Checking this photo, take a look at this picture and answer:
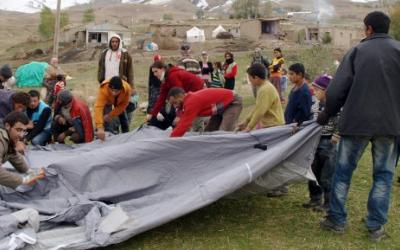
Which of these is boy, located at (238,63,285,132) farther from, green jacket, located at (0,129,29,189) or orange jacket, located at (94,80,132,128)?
green jacket, located at (0,129,29,189)

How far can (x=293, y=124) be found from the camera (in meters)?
5.36

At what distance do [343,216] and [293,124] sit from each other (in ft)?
3.35

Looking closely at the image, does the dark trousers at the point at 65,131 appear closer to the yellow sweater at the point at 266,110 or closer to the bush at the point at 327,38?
the yellow sweater at the point at 266,110

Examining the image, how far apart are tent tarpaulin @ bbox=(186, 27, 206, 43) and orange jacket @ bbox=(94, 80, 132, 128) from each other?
44230mm

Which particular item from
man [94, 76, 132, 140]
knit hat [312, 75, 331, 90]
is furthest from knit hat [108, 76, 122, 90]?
knit hat [312, 75, 331, 90]

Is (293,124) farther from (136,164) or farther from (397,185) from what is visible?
(397,185)

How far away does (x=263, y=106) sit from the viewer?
5.76 meters

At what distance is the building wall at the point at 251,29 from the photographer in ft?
171

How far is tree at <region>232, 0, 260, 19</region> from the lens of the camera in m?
80.6

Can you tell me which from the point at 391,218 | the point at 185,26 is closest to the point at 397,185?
the point at 391,218

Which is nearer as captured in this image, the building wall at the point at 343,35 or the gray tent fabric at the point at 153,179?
the gray tent fabric at the point at 153,179

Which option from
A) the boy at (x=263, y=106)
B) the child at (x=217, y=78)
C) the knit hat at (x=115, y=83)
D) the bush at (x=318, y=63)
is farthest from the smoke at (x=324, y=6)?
the boy at (x=263, y=106)

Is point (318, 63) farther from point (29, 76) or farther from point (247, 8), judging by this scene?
point (247, 8)

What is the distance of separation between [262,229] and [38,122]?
11.9 ft
